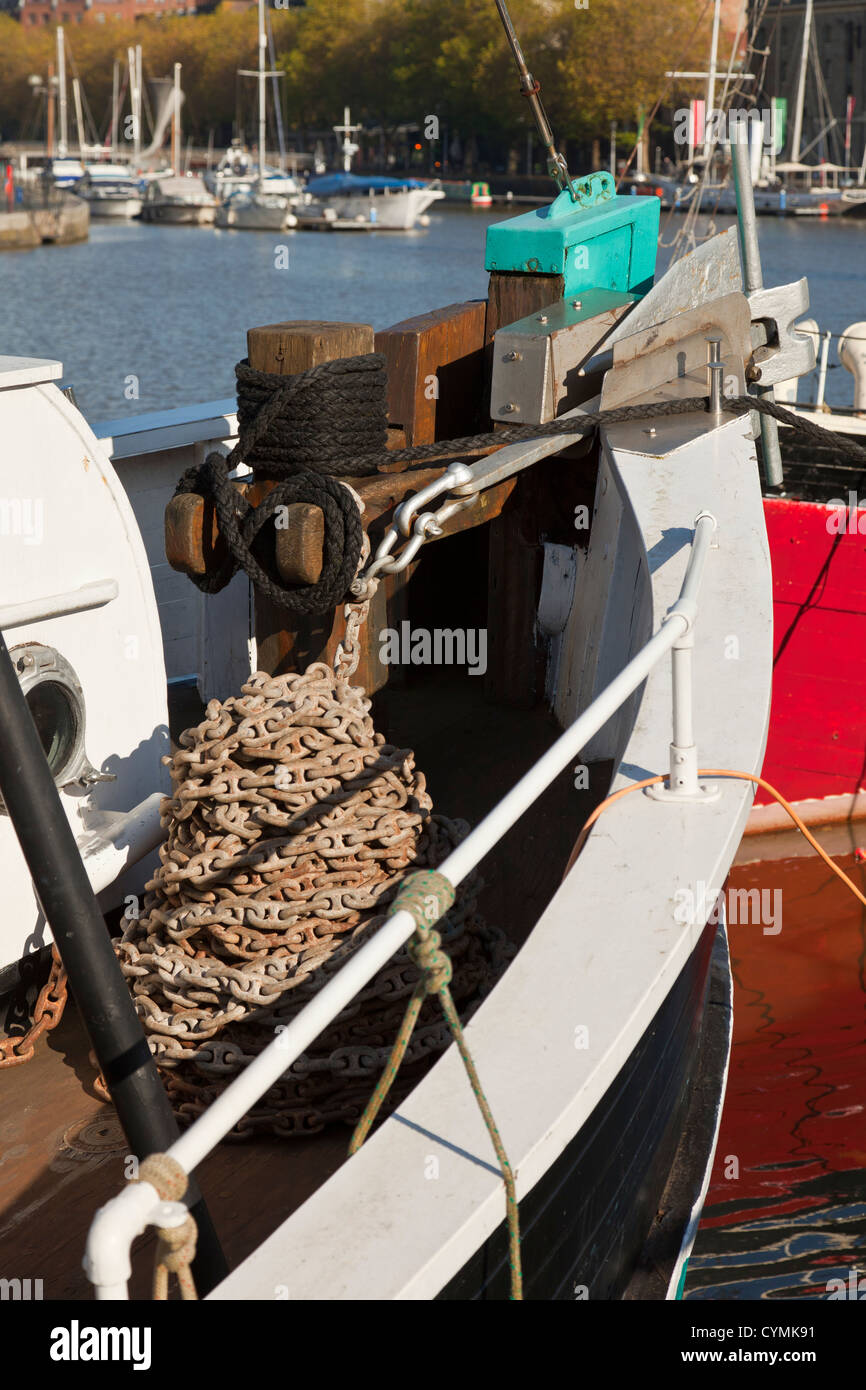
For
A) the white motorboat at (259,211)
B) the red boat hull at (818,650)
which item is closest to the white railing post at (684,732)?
the red boat hull at (818,650)

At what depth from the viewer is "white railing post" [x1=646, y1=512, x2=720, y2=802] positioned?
Answer: 2.50m

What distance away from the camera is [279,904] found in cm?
292

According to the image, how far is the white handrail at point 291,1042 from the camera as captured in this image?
1.45 m

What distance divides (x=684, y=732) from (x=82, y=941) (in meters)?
1.12

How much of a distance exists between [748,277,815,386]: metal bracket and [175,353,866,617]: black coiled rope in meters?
1.22

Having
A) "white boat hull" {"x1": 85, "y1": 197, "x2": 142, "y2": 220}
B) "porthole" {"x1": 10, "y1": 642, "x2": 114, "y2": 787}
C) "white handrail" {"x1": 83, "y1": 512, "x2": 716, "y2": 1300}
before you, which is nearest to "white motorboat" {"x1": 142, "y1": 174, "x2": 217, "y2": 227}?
"white boat hull" {"x1": 85, "y1": 197, "x2": 142, "y2": 220}

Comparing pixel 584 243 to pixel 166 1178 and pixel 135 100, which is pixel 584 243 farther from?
pixel 135 100

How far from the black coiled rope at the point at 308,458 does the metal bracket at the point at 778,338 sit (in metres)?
1.22

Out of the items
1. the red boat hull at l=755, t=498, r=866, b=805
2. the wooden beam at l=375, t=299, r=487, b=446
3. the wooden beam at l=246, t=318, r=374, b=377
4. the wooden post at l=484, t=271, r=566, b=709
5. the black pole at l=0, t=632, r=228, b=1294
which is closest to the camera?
the black pole at l=0, t=632, r=228, b=1294

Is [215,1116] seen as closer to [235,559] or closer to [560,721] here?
[235,559]

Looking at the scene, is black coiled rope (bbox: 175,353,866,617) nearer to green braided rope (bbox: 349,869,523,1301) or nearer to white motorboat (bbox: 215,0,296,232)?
green braided rope (bbox: 349,869,523,1301)

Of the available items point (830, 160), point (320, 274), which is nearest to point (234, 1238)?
point (320, 274)

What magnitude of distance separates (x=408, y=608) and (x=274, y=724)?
2054mm

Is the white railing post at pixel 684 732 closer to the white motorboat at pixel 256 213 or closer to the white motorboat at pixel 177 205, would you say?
the white motorboat at pixel 256 213
